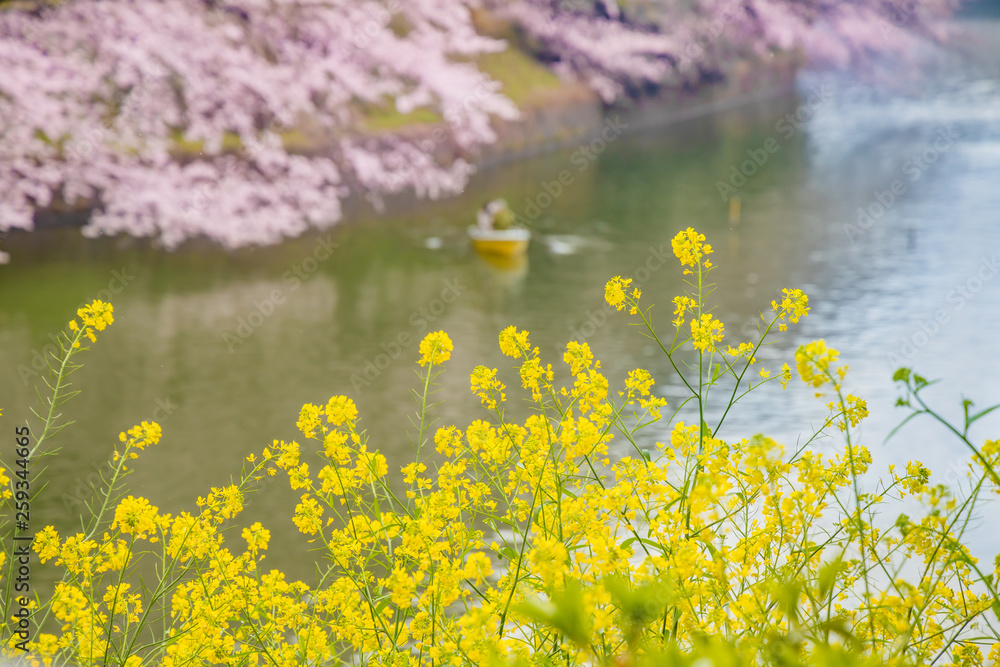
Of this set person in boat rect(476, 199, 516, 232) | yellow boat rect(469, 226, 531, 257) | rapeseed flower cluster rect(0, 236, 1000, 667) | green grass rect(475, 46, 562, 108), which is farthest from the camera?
green grass rect(475, 46, 562, 108)

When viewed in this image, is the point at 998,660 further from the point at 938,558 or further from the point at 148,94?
the point at 148,94

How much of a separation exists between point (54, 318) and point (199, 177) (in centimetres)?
200

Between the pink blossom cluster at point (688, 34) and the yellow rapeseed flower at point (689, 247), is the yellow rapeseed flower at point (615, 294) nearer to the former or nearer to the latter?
the yellow rapeseed flower at point (689, 247)

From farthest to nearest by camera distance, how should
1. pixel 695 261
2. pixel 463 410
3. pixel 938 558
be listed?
pixel 463 410 < pixel 695 261 < pixel 938 558

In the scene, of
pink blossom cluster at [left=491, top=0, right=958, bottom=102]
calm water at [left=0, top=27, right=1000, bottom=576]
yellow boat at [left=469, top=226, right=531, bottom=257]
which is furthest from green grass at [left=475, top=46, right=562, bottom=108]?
yellow boat at [left=469, top=226, right=531, bottom=257]

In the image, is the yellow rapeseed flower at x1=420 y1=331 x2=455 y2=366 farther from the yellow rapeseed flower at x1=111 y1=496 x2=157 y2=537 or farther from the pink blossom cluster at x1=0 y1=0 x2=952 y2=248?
the pink blossom cluster at x1=0 y1=0 x2=952 y2=248

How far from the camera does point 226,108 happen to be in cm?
740

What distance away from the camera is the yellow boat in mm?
7477

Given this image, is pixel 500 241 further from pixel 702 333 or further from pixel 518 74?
pixel 702 333

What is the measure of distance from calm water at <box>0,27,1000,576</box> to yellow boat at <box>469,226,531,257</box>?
175 mm

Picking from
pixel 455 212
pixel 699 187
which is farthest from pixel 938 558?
pixel 699 187

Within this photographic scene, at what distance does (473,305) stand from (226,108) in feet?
8.91

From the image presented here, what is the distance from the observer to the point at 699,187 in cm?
1059

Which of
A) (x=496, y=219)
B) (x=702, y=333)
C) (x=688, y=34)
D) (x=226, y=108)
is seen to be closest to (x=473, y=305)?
(x=496, y=219)
